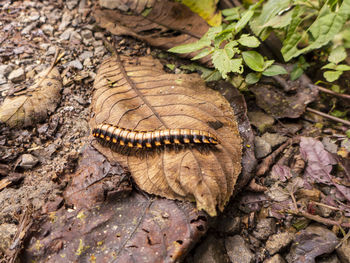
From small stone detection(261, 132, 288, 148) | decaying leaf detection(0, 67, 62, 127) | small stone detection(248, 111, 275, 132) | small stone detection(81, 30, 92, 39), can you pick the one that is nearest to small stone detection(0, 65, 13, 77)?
decaying leaf detection(0, 67, 62, 127)

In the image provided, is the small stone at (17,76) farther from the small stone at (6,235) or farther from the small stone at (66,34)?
the small stone at (6,235)

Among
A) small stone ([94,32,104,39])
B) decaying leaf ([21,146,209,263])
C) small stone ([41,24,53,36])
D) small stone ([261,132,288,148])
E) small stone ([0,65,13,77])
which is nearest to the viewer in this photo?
decaying leaf ([21,146,209,263])

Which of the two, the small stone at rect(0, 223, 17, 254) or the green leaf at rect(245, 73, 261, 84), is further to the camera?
the green leaf at rect(245, 73, 261, 84)

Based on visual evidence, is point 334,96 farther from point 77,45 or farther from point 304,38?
point 77,45

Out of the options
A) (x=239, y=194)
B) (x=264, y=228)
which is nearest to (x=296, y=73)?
(x=239, y=194)

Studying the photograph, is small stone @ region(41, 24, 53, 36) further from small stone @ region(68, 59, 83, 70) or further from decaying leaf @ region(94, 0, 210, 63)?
decaying leaf @ region(94, 0, 210, 63)
